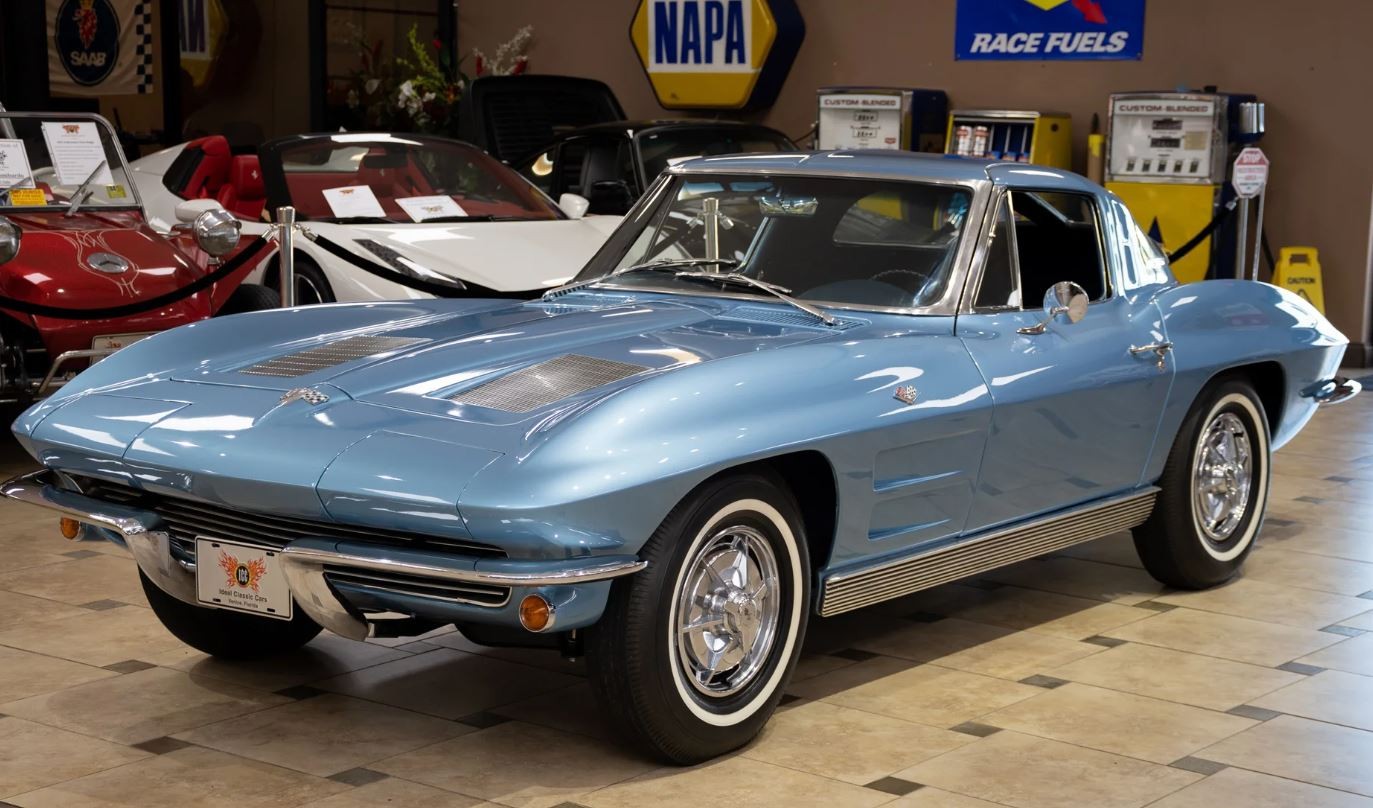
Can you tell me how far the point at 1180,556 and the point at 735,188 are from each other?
1.88m

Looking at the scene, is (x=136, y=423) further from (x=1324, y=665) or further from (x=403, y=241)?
(x=403, y=241)

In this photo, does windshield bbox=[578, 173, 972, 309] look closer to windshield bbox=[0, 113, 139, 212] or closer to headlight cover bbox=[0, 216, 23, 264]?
headlight cover bbox=[0, 216, 23, 264]

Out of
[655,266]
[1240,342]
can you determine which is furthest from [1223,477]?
[655,266]

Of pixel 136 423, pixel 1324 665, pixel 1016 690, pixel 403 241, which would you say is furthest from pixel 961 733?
pixel 403 241

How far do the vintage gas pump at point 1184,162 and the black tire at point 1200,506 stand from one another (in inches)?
219

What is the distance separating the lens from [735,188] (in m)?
5.11

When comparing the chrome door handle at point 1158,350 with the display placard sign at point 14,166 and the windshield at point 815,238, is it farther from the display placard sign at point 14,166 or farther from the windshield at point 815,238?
the display placard sign at point 14,166

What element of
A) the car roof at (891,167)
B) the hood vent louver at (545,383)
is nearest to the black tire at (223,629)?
the hood vent louver at (545,383)

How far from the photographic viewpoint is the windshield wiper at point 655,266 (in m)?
4.94

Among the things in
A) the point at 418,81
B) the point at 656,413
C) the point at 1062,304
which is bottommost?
the point at 656,413

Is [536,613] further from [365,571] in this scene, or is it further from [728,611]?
[728,611]

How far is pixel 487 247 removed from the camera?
8320 millimetres

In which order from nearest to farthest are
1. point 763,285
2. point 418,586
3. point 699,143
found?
point 418,586, point 763,285, point 699,143

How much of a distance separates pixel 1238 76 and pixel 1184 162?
93cm
